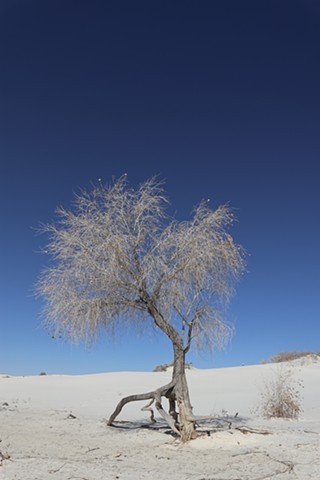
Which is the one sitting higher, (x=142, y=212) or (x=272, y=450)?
(x=142, y=212)

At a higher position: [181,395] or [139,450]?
[181,395]

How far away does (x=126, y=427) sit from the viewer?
13.3 m

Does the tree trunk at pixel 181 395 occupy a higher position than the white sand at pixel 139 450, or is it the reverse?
the tree trunk at pixel 181 395

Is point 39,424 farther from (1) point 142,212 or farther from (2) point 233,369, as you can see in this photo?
(2) point 233,369

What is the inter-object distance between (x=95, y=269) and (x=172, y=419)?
384 cm

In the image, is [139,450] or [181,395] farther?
[181,395]

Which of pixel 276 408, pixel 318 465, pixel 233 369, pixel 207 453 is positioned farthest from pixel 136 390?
pixel 318 465

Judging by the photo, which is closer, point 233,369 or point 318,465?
point 318,465

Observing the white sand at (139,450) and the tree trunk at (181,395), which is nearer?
the white sand at (139,450)

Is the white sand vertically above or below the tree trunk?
below

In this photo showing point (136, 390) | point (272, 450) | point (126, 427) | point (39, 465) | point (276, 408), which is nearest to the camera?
point (39, 465)

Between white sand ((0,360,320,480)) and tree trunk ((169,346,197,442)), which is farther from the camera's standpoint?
tree trunk ((169,346,197,442))

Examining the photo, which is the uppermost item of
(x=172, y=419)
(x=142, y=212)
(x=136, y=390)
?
(x=142, y=212)

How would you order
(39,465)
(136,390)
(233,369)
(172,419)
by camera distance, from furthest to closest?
1. (233,369)
2. (136,390)
3. (172,419)
4. (39,465)
